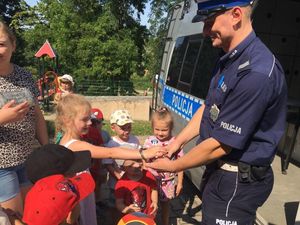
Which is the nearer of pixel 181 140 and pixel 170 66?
pixel 181 140

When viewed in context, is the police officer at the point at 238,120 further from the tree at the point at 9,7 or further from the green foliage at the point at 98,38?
the tree at the point at 9,7

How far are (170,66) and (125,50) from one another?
10.2m

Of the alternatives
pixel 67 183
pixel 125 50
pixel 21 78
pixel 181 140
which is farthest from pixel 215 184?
pixel 125 50

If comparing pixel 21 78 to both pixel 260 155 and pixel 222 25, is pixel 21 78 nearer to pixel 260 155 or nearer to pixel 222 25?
pixel 222 25

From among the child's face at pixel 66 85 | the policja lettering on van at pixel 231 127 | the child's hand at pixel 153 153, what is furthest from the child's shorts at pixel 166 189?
the child's face at pixel 66 85

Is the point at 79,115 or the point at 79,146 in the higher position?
the point at 79,115

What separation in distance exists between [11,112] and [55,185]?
2.70 ft

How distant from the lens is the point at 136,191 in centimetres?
298

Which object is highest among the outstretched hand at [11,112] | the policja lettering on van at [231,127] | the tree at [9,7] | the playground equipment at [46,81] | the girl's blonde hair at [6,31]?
the tree at [9,7]

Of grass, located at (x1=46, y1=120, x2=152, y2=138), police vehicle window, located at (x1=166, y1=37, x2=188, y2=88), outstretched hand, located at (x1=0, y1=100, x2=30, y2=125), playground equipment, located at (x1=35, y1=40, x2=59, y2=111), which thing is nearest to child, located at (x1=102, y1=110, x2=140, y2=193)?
outstretched hand, located at (x1=0, y1=100, x2=30, y2=125)

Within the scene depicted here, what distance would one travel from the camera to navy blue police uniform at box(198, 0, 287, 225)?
175cm

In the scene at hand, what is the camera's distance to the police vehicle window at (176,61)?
5219mm

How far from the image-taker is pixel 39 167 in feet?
5.98

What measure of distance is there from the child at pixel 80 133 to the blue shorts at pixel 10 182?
399 mm
